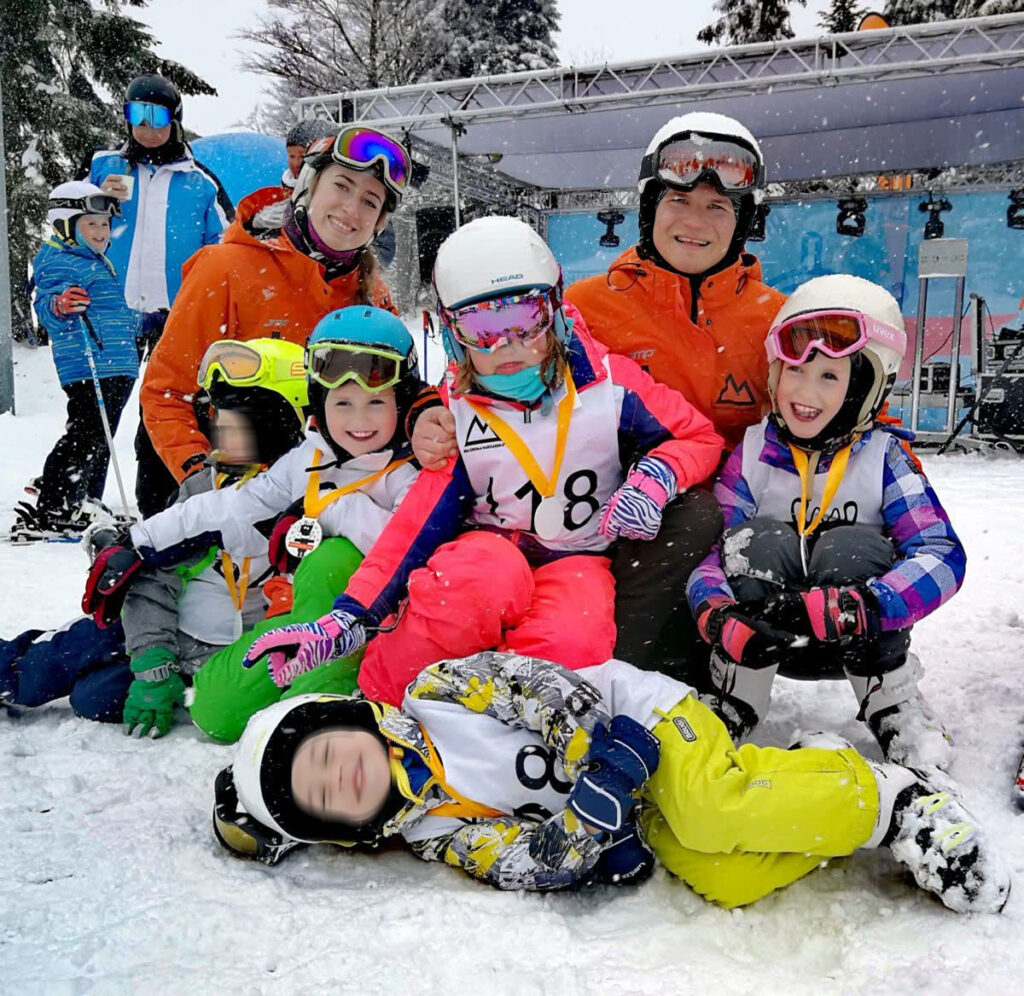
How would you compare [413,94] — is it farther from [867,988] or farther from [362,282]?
[867,988]

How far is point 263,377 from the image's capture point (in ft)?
9.95

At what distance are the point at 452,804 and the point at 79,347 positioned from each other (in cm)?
489

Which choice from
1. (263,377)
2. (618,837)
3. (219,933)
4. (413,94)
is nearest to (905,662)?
(618,837)

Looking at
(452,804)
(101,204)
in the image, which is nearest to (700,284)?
(452,804)

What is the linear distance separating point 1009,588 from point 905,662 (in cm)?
200

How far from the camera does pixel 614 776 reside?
1.79 meters

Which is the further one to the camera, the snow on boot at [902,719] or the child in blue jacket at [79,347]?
the child in blue jacket at [79,347]

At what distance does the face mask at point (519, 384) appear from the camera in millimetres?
2510

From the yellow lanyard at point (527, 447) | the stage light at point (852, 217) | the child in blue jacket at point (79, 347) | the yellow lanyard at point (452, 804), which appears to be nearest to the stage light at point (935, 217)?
the stage light at point (852, 217)

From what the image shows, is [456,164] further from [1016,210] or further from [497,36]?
[497,36]

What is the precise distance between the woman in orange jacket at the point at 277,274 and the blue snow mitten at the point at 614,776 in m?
2.01

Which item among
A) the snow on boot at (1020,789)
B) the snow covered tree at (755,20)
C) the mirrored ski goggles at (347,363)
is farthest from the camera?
the snow covered tree at (755,20)

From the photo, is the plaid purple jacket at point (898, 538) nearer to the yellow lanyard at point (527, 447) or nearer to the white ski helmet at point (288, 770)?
the yellow lanyard at point (527, 447)

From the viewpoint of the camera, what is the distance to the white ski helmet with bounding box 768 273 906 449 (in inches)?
97.7
